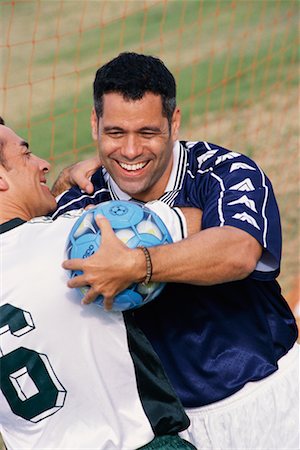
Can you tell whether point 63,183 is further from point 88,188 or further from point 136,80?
point 136,80

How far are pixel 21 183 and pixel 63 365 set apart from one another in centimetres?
86

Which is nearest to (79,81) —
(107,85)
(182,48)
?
(182,48)

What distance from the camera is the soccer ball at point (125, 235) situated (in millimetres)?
4105

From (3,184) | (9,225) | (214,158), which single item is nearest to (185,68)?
(214,158)

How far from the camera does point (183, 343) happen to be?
15.6ft

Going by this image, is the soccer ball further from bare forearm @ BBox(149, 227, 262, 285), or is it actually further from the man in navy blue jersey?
the man in navy blue jersey

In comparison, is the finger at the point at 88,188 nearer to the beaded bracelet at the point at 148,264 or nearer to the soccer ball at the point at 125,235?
the soccer ball at the point at 125,235

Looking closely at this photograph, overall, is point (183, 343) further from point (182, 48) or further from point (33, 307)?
point (182, 48)

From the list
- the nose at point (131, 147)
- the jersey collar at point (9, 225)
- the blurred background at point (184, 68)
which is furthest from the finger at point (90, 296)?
the blurred background at point (184, 68)

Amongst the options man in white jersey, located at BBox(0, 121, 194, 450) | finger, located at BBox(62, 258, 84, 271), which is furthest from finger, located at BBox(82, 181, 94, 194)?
finger, located at BBox(62, 258, 84, 271)

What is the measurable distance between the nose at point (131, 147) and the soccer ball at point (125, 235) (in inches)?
20.8

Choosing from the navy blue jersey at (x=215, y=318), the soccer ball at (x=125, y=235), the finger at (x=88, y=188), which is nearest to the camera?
the soccer ball at (x=125, y=235)

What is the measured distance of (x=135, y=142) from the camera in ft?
15.7

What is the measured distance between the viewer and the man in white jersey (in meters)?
4.15
